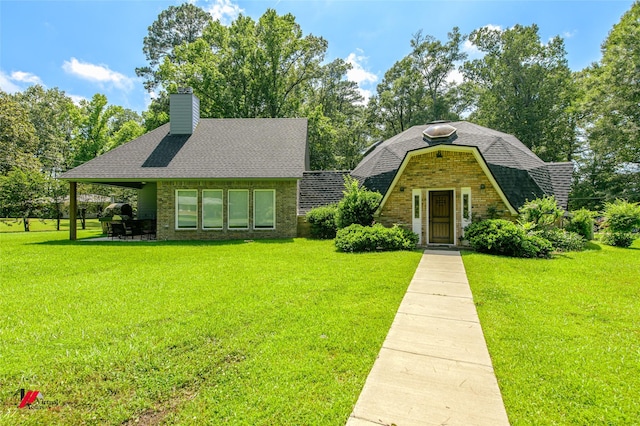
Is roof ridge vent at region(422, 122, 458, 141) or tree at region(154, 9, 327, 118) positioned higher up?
tree at region(154, 9, 327, 118)

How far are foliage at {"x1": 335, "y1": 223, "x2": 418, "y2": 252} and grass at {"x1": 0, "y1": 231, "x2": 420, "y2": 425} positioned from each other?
9.51 feet

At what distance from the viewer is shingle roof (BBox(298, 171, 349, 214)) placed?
15.2m

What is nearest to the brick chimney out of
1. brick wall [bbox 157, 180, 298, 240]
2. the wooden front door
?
brick wall [bbox 157, 180, 298, 240]

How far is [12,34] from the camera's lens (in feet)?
45.1

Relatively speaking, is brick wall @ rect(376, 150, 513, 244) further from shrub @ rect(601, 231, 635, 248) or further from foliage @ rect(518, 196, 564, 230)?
shrub @ rect(601, 231, 635, 248)

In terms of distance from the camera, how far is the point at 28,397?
8.01 feet

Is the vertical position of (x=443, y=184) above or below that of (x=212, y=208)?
above

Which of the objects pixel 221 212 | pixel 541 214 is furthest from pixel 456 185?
pixel 221 212

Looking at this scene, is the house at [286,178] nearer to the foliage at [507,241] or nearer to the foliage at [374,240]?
the foliage at [374,240]

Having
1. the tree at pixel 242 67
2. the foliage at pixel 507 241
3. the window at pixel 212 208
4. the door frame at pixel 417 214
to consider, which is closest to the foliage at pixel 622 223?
the foliage at pixel 507 241

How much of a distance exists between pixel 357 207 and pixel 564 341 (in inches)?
344

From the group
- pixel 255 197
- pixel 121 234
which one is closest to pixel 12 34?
pixel 121 234

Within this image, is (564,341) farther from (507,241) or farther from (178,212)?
(178,212)

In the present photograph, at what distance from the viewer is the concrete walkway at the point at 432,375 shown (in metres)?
2.30
